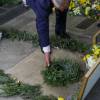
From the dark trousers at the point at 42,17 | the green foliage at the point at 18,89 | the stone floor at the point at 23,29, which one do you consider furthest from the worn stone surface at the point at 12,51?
the dark trousers at the point at 42,17

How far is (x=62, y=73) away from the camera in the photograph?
176 inches

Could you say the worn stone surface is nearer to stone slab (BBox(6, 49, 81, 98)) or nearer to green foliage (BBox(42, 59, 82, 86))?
stone slab (BBox(6, 49, 81, 98))

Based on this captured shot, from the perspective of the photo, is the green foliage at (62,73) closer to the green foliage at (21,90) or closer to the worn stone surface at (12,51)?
the green foliage at (21,90)

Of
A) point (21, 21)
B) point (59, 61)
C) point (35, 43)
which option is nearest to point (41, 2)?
point (59, 61)

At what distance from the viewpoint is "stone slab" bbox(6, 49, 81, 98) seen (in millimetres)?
4266

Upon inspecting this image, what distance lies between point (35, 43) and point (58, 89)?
142 centimetres

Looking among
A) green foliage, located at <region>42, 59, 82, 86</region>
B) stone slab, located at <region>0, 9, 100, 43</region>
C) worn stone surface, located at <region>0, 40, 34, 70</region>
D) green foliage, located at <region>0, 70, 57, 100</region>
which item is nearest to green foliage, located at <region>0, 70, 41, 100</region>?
green foliage, located at <region>0, 70, 57, 100</region>

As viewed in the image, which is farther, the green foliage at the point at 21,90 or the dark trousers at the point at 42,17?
the dark trousers at the point at 42,17

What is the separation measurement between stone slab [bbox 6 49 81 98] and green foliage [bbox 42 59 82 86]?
8cm

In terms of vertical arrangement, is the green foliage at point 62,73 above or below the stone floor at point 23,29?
above

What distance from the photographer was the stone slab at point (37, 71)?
4.27m

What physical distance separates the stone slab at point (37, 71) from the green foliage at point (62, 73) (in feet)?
0.25

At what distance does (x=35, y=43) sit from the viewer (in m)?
5.52

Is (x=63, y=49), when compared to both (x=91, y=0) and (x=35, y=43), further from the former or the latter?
(x=91, y=0)
